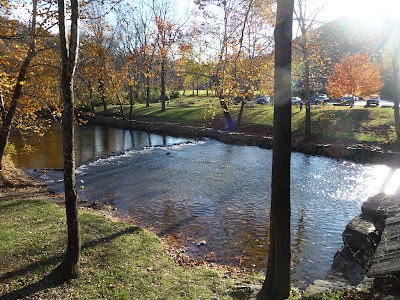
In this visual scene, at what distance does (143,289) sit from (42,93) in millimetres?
12506

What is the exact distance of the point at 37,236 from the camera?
9.39 metres

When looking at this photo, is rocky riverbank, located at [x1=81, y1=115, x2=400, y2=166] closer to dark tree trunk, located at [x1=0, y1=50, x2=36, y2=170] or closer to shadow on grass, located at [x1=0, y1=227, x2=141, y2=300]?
dark tree trunk, located at [x1=0, y1=50, x2=36, y2=170]

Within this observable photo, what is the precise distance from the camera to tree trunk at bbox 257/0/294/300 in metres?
5.54

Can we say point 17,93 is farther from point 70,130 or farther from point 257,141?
point 257,141

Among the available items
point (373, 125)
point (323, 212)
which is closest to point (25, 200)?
point (323, 212)

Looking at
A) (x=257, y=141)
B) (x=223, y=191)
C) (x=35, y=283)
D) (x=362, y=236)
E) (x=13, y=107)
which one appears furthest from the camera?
(x=257, y=141)

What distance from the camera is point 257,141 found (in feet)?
97.0

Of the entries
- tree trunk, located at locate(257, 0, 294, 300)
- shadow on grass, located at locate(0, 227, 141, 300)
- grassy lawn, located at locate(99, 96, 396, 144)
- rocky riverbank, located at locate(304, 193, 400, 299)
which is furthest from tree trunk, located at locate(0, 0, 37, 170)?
rocky riverbank, located at locate(304, 193, 400, 299)

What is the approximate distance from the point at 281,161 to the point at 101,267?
16.3 ft

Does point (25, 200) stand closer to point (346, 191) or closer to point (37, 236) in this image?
point (37, 236)

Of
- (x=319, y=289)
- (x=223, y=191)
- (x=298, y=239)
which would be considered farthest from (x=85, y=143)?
(x=319, y=289)

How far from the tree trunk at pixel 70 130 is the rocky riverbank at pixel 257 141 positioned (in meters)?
15.4

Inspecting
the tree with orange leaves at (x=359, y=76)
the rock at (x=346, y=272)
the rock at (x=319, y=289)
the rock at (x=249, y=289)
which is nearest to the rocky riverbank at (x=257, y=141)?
the rock at (x=346, y=272)

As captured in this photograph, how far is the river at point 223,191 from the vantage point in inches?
434
